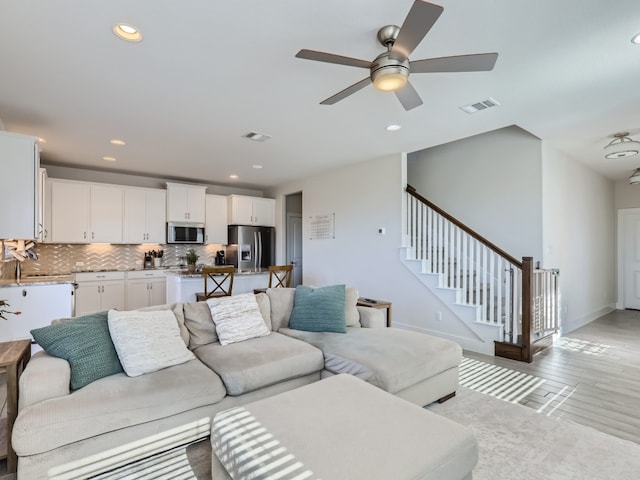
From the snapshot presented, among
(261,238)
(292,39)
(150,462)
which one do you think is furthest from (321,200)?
(150,462)

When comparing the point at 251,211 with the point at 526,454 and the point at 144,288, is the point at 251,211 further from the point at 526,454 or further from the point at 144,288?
the point at 526,454

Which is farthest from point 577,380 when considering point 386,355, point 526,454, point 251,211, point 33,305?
point 251,211

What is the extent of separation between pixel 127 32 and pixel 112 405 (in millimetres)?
2372

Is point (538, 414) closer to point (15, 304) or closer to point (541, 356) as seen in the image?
point (541, 356)

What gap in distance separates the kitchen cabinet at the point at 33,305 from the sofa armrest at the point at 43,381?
2.24m

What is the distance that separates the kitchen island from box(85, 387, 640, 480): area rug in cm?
300

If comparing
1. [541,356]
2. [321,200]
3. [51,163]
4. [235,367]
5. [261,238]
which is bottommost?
[541,356]

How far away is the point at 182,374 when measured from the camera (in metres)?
2.18

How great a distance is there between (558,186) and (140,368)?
576 centimetres

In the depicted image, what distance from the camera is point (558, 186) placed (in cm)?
495

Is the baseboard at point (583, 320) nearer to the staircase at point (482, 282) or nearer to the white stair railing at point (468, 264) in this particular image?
the staircase at point (482, 282)

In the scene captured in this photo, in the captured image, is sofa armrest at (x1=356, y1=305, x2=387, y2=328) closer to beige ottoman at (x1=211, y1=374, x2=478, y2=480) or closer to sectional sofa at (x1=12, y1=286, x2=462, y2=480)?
sectional sofa at (x1=12, y1=286, x2=462, y2=480)

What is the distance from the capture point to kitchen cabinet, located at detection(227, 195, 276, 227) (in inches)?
290

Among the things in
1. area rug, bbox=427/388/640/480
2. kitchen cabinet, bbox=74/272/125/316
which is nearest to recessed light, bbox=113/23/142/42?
area rug, bbox=427/388/640/480
